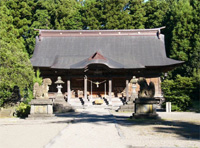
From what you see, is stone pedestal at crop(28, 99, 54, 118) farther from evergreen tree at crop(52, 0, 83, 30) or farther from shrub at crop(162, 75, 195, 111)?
evergreen tree at crop(52, 0, 83, 30)

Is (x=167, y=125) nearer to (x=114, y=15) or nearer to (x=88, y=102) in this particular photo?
(x=88, y=102)

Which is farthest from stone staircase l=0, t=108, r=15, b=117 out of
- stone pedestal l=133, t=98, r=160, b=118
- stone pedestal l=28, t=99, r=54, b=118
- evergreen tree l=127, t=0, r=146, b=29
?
evergreen tree l=127, t=0, r=146, b=29

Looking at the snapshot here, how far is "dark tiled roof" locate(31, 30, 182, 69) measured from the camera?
25.4m

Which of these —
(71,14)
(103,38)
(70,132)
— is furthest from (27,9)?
(70,132)

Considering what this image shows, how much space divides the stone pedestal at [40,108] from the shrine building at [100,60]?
10286mm

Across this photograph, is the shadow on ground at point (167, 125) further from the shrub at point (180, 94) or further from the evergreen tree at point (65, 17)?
the evergreen tree at point (65, 17)

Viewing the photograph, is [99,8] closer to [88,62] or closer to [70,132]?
[88,62]

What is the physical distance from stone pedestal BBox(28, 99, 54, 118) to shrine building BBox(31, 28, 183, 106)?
33.7 ft

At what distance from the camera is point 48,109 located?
13.1 m

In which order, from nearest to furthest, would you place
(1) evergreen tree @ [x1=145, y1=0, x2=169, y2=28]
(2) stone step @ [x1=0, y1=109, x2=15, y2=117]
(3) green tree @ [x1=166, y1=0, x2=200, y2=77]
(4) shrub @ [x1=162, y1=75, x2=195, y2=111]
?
(2) stone step @ [x1=0, y1=109, x2=15, y2=117]
(4) shrub @ [x1=162, y1=75, x2=195, y2=111]
(3) green tree @ [x1=166, y1=0, x2=200, y2=77]
(1) evergreen tree @ [x1=145, y1=0, x2=169, y2=28]

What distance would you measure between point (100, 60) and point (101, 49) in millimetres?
5165

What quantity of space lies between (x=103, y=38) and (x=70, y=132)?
72.6 feet

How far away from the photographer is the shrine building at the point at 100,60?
24234mm

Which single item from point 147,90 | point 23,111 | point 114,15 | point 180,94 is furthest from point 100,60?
point 114,15
